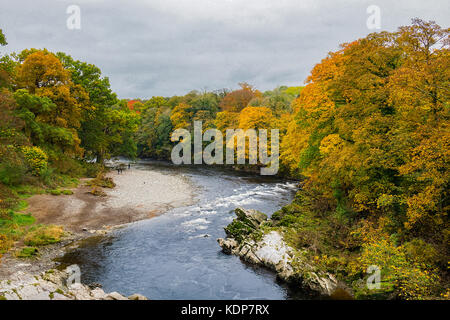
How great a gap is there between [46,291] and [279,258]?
1048 centimetres

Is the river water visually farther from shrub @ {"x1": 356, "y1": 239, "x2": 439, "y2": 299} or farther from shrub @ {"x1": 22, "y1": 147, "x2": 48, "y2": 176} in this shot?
shrub @ {"x1": 22, "y1": 147, "x2": 48, "y2": 176}

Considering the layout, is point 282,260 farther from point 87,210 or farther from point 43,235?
point 87,210

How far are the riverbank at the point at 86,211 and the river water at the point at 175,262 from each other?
1.18 m

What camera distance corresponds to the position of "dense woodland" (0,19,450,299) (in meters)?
11.5

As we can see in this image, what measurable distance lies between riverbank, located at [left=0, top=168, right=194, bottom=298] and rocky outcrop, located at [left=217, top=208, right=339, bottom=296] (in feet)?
30.7

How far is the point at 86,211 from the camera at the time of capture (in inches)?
926

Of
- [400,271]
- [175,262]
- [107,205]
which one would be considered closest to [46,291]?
[175,262]

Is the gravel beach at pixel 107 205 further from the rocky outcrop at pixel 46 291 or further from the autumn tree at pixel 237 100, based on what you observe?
the autumn tree at pixel 237 100

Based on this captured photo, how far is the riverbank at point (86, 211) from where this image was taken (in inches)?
599

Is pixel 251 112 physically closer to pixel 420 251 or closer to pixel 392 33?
pixel 392 33

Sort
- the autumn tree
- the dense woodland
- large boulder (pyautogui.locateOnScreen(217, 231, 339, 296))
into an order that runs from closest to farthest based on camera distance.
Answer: the dense woodland
large boulder (pyautogui.locateOnScreen(217, 231, 339, 296))
the autumn tree

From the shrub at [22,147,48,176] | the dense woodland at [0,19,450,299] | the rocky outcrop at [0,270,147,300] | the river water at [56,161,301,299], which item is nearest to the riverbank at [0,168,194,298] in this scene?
the river water at [56,161,301,299]

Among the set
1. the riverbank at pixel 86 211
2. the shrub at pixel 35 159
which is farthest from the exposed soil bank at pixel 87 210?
the shrub at pixel 35 159
